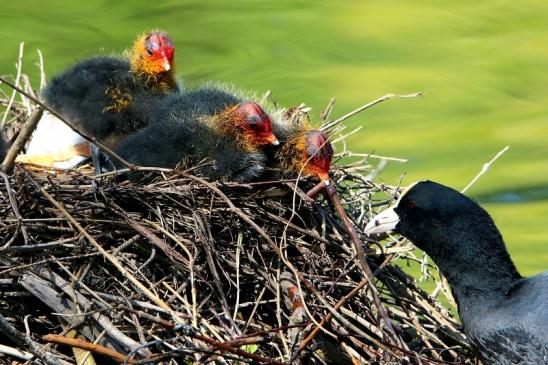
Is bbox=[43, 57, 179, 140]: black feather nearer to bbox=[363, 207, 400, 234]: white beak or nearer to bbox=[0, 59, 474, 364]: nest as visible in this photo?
bbox=[0, 59, 474, 364]: nest

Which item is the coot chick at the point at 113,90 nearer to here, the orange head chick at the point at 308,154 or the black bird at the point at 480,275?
the orange head chick at the point at 308,154

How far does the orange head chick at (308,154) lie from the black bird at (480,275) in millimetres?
321

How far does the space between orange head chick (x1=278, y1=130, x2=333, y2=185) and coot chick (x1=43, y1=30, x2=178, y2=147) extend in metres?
0.68

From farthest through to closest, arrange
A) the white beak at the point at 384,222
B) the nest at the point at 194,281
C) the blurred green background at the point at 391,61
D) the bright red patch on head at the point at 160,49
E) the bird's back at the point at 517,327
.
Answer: the blurred green background at the point at 391,61 → the bright red patch on head at the point at 160,49 → the white beak at the point at 384,222 → the bird's back at the point at 517,327 → the nest at the point at 194,281

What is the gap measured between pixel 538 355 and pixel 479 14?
4.36m

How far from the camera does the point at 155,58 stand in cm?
626

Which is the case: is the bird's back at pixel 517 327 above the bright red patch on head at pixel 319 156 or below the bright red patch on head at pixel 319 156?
below

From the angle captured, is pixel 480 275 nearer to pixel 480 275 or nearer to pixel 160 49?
pixel 480 275

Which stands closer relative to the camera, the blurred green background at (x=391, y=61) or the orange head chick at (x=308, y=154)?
the orange head chick at (x=308, y=154)

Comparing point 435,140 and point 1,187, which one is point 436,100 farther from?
point 1,187

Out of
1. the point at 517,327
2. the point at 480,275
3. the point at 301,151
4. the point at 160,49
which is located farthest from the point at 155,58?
the point at 517,327

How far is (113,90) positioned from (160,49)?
298 mm

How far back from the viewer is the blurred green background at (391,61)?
26.9 feet

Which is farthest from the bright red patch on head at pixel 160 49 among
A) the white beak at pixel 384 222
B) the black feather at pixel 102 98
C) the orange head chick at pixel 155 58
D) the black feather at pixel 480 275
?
the black feather at pixel 480 275
